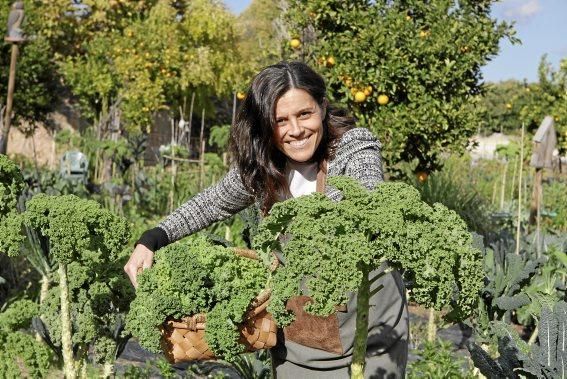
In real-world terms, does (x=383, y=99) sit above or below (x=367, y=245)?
above

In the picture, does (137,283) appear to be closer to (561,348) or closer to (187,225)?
(187,225)

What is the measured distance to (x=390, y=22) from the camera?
6.03 meters

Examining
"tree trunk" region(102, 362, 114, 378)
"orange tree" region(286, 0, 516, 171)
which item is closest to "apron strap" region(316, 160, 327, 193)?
"tree trunk" region(102, 362, 114, 378)

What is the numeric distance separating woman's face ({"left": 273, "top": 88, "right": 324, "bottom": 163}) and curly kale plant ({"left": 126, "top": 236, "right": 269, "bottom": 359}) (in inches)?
22.4

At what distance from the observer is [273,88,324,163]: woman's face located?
224 centimetres

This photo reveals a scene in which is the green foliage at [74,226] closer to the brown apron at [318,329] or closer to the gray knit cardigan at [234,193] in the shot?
the gray knit cardigan at [234,193]

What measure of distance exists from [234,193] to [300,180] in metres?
0.22

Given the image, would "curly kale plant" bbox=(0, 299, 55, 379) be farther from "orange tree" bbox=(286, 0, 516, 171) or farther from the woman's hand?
"orange tree" bbox=(286, 0, 516, 171)

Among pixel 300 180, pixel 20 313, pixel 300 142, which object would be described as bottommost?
pixel 20 313

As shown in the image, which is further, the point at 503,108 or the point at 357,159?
the point at 503,108

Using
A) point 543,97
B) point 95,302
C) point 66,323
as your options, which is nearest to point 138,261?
point 66,323

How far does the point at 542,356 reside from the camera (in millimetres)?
2006

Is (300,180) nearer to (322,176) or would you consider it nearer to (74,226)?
(322,176)

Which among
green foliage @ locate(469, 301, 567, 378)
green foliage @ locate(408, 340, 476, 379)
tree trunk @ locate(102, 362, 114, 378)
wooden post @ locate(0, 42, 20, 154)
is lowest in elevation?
green foliage @ locate(408, 340, 476, 379)
